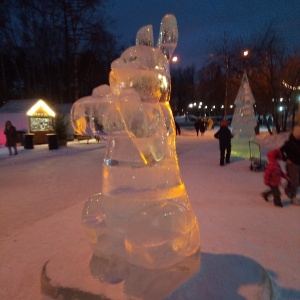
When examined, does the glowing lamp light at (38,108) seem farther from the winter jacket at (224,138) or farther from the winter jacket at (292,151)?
the winter jacket at (292,151)

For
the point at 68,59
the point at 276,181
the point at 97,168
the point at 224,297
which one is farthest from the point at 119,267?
the point at 68,59

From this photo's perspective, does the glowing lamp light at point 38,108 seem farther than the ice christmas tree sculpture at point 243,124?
Yes

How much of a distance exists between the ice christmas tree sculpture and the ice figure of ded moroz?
31.9ft

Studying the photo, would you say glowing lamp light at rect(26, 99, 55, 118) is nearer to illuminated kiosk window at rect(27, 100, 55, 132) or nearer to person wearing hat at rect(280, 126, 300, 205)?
illuminated kiosk window at rect(27, 100, 55, 132)

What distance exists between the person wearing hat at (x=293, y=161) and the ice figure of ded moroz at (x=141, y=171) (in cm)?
369

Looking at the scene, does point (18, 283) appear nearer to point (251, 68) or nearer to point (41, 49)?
point (251, 68)

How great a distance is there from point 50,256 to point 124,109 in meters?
2.45

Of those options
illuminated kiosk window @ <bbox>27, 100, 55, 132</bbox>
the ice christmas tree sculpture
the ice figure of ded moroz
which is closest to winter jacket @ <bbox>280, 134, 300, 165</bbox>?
the ice figure of ded moroz

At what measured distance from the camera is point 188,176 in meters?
8.41

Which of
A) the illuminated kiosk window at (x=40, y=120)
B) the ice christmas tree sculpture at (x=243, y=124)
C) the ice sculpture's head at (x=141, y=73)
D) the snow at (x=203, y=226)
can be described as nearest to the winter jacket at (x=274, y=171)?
the snow at (x=203, y=226)

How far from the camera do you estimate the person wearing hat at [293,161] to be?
18.4 feet

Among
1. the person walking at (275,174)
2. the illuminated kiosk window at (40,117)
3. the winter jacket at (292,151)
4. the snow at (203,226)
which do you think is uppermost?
the illuminated kiosk window at (40,117)

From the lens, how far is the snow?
3127mm

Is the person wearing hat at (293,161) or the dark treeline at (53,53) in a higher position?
the dark treeline at (53,53)
